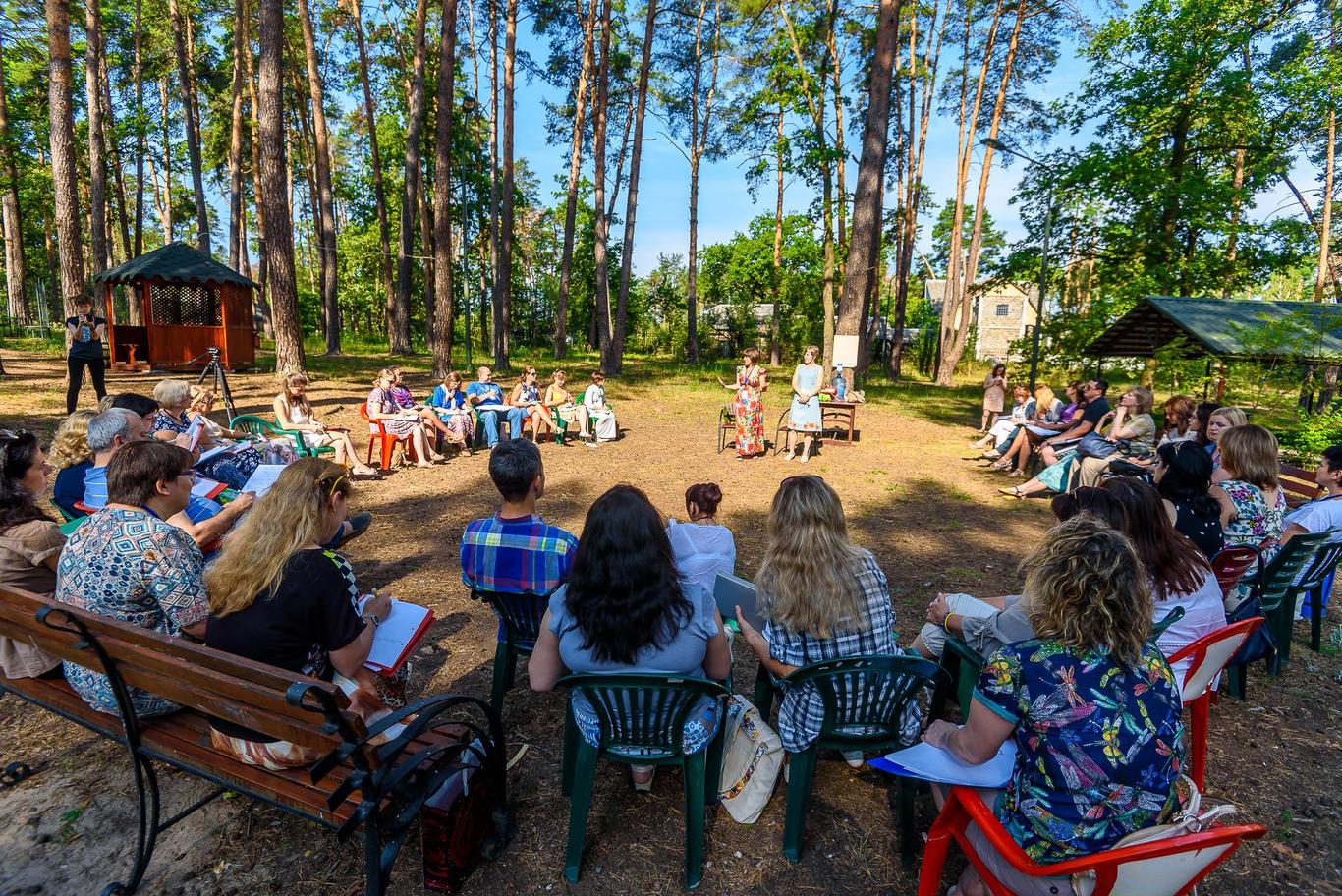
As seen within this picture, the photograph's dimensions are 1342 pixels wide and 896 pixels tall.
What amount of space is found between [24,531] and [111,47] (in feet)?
99.5

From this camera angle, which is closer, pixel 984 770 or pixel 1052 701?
pixel 1052 701

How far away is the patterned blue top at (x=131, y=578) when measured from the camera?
220cm

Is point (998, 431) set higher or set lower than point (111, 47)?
lower

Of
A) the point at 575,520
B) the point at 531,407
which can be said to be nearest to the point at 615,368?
the point at 531,407

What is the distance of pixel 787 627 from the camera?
7.41 ft

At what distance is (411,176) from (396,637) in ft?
61.3

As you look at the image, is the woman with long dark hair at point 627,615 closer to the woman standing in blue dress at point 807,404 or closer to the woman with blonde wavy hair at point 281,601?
the woman with blonde wavy hair at point 281,601

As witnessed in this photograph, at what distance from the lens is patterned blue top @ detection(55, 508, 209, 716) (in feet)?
7.23

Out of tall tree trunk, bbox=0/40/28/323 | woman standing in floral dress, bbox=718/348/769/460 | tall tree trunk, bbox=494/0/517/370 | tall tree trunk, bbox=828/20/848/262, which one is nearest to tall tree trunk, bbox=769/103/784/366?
tall tree trunk, bbox=828/20/848/262

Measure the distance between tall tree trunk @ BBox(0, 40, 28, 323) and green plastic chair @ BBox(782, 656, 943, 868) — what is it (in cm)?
2123

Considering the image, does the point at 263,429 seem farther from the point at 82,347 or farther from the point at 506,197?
the point at 506,197

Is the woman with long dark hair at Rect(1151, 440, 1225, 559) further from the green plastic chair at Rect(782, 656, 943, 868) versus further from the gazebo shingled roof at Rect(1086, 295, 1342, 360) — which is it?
the gazebo shingled roof at Rect(1086, 295, 1342, 360)

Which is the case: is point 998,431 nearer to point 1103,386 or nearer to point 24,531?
point 1103,386

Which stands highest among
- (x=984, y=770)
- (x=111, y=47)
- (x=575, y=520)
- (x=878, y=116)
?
(x=111, y=47)
